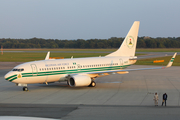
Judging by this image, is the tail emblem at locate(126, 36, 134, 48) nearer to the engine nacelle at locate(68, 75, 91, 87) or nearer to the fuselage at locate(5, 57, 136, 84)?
the fuselage at locate(5, 57, 136, 84)

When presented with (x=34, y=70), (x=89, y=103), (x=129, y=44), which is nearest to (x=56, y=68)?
(x=34, y=70)

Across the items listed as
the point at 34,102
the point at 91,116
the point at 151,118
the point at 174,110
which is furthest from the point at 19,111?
the point at 174,110

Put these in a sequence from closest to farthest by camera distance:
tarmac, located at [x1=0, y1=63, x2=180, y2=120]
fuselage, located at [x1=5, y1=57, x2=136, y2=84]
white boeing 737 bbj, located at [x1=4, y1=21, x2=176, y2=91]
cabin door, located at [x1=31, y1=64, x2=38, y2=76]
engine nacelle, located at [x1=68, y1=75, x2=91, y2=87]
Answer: tarmac, located at [x1=0, y1=63, x2=180, y2=120] → fuselage, located at [x1=5, y1=57, x2=136, y2=84] → white boeing 737 bbj, located at [x1=4, y1=21, x2=176, y2=91] → cabin door, located at [x1=31, y1=64, x2=38, y2=76] → engine nacelle, located at [x1=68, y1=75, x2=91, y2=87]

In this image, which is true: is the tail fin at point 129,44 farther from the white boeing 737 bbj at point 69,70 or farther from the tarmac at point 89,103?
the tarmac at point 89,103

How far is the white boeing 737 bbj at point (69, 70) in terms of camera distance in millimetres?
26641

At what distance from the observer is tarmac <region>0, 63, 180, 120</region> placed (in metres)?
17.0

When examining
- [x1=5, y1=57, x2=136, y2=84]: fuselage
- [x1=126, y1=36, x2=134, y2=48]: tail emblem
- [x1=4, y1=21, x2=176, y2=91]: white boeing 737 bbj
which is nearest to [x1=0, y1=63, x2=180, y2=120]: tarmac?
[x1=4, y1=21, x2=176, y2=91]: white boeing 737 bbj

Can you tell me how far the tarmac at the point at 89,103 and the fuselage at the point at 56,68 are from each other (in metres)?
1.53

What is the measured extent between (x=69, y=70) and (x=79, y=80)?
266cm

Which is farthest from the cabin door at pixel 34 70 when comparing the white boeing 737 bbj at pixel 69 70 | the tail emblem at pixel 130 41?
the tail emblem at pixel 130 41

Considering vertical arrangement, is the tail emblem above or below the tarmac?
above

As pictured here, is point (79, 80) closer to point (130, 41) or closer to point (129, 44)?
point (129, 44)

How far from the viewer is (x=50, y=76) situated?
91.7 ft

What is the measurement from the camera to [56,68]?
2844cm
